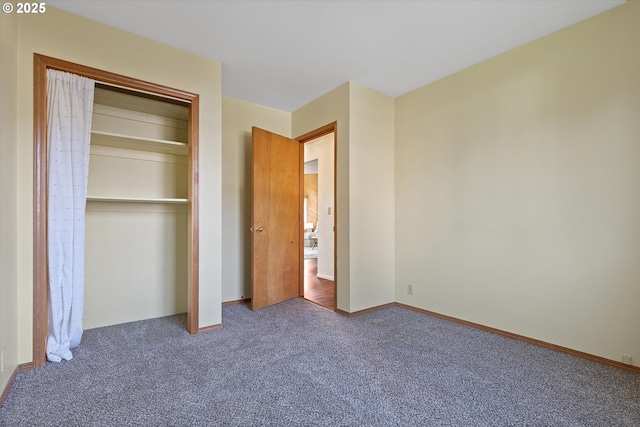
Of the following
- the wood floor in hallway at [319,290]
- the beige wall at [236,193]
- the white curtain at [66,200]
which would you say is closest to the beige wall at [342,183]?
the wood floor in hallway at [319,290]

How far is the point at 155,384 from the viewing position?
1834 millimetres

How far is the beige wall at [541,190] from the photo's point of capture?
211 cm

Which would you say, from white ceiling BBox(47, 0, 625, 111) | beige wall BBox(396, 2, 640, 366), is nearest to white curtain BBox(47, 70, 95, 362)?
white ceiling BBox(47, 0, 625, 111)

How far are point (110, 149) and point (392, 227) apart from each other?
10.7 feet

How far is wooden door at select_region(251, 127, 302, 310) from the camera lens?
346cm

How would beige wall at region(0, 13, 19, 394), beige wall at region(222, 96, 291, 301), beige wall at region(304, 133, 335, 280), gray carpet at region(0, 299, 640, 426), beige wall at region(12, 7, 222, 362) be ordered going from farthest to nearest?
beige wall at region(304, 133, 335, 280) < beige wall at region(222, 96, 291, 301) < beige wall at region(12, 7, 222, 362) < beige wall at region(0, 13, 19, 394) < gray carpet at region(0, 299, 640, 426)

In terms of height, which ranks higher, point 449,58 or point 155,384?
point 449,58

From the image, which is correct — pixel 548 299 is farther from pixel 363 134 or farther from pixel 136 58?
pixel 136 58

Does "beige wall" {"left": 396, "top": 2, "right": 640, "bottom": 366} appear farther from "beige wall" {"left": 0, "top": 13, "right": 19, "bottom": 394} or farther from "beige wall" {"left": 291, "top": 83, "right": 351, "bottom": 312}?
"beige wall" {"left": 0, "top": 13, "right": 19, "bottom": 394}

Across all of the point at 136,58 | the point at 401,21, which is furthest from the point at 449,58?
the point at 136,58

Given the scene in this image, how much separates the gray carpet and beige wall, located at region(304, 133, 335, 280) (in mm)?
2599

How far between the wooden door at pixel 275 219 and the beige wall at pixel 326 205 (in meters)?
1.32

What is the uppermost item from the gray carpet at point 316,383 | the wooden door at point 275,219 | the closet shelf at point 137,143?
the closet shelf at point 137,143

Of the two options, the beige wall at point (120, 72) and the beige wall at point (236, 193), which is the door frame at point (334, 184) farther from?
the beige wall at point (120, 72)
